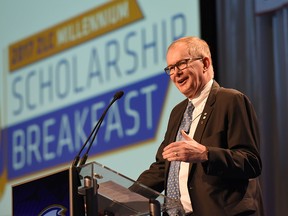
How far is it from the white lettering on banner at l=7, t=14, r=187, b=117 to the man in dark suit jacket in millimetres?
1293

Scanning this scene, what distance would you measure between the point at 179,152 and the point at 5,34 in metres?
2.96

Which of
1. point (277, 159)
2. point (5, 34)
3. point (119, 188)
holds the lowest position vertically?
point (119, 188)

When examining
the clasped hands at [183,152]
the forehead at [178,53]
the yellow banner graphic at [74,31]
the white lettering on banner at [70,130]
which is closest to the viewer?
the clasped hands at [183,152]

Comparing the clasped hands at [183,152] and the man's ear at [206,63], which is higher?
the man's ear at [206,63]

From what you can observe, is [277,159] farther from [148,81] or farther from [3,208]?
[3,208]

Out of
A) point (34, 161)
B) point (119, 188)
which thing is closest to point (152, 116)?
point (34, 161)

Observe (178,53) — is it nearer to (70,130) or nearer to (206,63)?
(206,63)

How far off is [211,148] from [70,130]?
2.08 m

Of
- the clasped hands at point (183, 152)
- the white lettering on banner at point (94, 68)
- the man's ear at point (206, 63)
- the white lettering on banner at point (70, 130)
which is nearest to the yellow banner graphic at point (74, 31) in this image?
the white lettering on banner at point (94, 68)

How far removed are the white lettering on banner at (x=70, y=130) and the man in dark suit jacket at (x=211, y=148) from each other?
121 centimetres

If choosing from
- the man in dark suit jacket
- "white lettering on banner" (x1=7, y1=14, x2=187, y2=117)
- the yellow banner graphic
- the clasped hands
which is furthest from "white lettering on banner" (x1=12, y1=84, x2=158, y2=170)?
the clasped hands

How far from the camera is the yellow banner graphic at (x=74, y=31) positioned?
14.1 feet

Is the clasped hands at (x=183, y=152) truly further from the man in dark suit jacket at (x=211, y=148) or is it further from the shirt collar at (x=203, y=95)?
the shirt collar at (x=203, y=95)

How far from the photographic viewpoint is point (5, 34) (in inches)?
193
